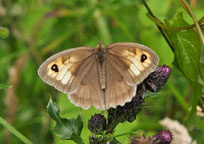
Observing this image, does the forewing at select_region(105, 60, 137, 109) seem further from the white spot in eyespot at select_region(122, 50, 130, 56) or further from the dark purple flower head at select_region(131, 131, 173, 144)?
the dark purple flower head at select_region(131, 131, 173, 144)

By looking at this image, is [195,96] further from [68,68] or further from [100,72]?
[68,68]

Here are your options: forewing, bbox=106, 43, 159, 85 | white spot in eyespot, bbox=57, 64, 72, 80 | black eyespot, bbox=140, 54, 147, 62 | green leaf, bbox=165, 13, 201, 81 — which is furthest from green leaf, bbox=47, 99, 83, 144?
green leaf, bbox=165, 13, 201, 81

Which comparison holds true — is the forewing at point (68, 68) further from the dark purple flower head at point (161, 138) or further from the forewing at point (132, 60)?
the dark purple flower head at point (161, 138)

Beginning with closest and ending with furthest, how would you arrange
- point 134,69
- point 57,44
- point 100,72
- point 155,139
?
1. point 155,139
2. point 134,69
3. point 100,72
4. point 57,44

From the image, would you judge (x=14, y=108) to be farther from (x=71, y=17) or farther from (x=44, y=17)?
(x=71, y=17)

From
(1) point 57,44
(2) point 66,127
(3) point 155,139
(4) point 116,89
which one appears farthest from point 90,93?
(1) point 57,44

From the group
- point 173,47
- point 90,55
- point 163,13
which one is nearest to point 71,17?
point 163,13

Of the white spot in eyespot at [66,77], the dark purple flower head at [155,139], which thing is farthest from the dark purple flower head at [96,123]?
the white spot in eyespot at [66,77]
